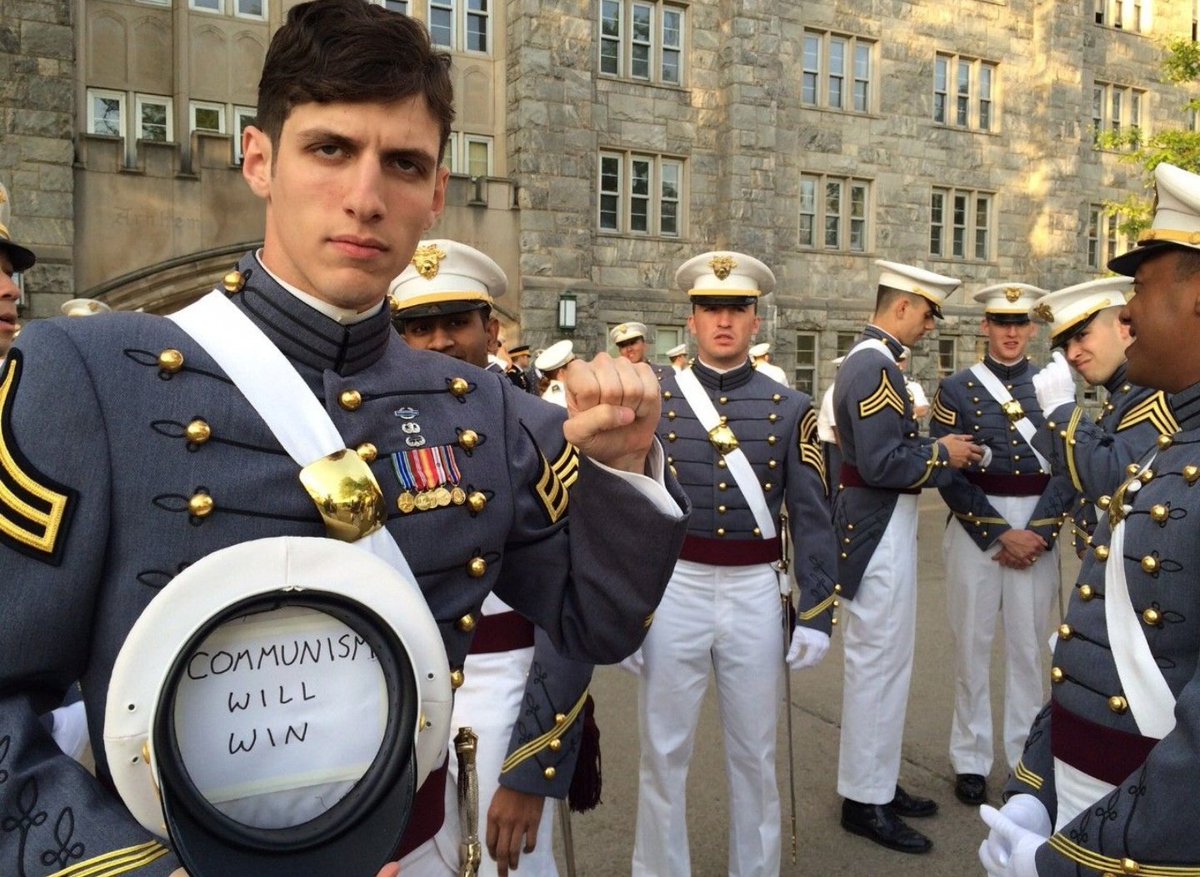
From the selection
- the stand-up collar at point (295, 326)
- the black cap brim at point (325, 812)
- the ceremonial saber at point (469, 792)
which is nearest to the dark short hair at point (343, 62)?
the stand-up collar at point (295, 326)

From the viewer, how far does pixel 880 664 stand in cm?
469

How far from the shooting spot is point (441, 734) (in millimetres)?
1380

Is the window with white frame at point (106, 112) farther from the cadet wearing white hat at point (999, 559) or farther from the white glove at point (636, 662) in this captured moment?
the white glove at point (636, 662)

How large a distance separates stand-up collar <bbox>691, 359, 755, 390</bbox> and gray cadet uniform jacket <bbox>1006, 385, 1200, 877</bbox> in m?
1.99

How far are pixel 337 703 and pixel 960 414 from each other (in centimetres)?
514

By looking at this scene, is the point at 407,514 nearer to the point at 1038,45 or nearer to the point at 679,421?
the point at 679,421

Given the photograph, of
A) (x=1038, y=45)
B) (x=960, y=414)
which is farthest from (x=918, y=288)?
(x=1038, y=45)

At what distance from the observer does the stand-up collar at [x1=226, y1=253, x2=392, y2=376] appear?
5.03ft

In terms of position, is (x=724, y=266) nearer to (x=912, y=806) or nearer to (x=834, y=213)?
(x=912, y=806)

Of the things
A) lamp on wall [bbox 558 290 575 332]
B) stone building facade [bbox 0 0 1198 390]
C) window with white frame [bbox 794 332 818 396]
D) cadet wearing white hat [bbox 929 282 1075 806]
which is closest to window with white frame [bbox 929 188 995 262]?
stone building facade [bbox 0 0 1198 390]

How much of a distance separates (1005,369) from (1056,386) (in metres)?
1.31

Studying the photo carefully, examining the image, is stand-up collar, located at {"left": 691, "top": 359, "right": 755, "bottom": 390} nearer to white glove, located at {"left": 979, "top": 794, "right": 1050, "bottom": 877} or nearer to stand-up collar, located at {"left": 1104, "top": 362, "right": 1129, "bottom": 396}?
stand-up collar, located at {"left": 1104, "top": 362, "right": 1129, "bottom": 396}

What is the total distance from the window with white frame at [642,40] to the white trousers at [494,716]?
16.7 meters

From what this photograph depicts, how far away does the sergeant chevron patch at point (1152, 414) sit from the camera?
332 centimetres
